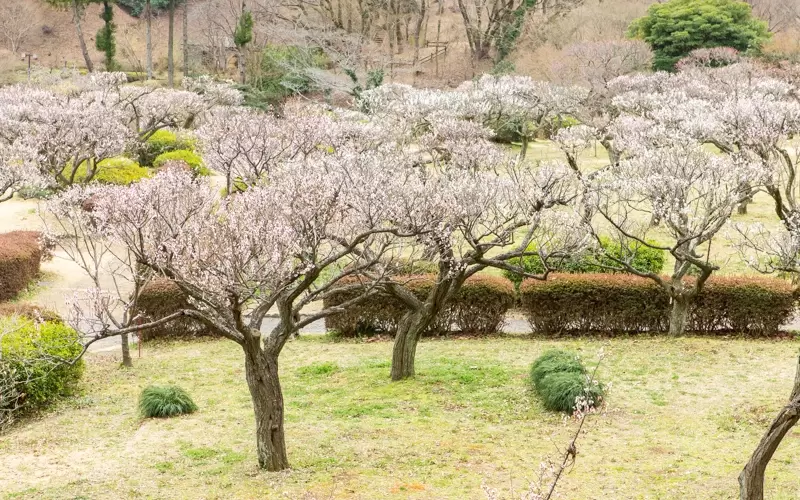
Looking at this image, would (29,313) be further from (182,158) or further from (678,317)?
(182,158)

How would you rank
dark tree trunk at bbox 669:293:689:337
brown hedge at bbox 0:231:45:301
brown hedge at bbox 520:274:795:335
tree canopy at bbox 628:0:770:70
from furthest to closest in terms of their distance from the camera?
tree canopy at bbox 628:0:770:70
brown hedge at bbox 0:231:45:301
brown hedge at bbox 520:274:795:335
dark tree trunk at bbox 669:293:689:337

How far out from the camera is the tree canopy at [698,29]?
44094mm

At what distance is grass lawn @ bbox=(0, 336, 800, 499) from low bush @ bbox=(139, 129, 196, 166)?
75.2ft

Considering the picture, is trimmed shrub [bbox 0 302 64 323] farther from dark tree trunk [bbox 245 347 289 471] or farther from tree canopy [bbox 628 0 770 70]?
tree canopy [bbox 628 0 770 70]

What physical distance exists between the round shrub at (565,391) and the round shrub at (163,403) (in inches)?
214

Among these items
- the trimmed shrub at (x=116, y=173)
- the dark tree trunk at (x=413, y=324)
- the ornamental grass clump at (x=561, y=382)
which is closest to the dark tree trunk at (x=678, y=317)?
the ornamental grass clump at (x=561, y=382)

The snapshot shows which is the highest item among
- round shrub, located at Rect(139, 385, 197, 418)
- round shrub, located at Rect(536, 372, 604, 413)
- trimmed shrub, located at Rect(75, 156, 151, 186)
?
trimmed shrub, located at Rect(75, 156, 151, 186)

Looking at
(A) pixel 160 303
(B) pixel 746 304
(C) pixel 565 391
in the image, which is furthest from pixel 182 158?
(C) pixel 565 391

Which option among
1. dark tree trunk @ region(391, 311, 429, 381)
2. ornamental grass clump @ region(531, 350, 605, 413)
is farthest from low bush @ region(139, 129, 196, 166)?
ornamental grass clump @ region(531, 350, 605, 413)

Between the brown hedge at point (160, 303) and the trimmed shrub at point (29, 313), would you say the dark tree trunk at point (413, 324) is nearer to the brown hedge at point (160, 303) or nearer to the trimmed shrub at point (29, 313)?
the brown hedge at point (160, 303)

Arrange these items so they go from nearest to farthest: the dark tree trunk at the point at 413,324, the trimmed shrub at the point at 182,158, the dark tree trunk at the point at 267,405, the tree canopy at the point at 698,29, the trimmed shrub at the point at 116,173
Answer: the dark tree trunk at the point at 267,405 < the dark tree trunk at the point at 413,324 < the trimmed shrub at the point at 116,173 < the trimmed shrub at the point at 182,158 < the tree canopy at the point at 698,29

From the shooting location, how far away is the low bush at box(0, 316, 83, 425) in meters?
12.0

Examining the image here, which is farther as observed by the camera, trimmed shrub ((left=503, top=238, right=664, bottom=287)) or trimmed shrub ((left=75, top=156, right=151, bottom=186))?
trimmed shrub ((left=75, top=156, right=151, bottom=186))

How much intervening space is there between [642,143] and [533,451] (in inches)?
590
